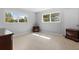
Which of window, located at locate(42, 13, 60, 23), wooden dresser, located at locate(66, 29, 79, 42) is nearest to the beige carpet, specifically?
wooden dresser, located at locate(66, 29, 79, 42)

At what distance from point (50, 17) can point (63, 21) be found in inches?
8.2

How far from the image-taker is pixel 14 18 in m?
1.60

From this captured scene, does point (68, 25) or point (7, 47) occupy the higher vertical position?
point (68, 25)

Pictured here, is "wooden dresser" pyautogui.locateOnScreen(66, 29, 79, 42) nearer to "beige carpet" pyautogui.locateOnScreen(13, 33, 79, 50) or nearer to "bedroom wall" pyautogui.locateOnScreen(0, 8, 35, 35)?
"beige carpet" pyautogui.locateOnScreen(13, 33, 79, 50)

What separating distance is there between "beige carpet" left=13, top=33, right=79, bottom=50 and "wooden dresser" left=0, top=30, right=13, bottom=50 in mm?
72

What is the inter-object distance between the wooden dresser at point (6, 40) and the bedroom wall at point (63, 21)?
50 cm

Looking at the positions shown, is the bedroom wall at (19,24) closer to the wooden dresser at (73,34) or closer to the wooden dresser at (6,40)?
the wooden dresser at (6,40)

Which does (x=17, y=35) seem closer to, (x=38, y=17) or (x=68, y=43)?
(x=38, y=17)

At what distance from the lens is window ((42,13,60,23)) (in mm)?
1624

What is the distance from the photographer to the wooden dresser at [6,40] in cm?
154

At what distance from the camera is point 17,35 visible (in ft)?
5.30

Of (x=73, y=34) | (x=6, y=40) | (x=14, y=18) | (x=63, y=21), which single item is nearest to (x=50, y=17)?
(x=63, y=21)
